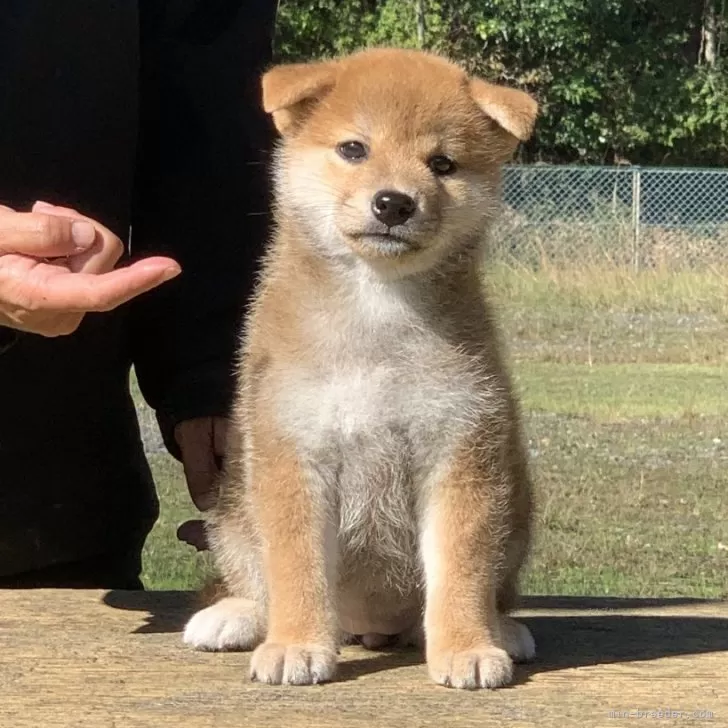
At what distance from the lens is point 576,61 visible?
20.4 meters

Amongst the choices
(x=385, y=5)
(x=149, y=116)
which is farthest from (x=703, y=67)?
(x=149, y=116)

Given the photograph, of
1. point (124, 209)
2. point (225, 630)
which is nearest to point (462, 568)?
point (225, 630)

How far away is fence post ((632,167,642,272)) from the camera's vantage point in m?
13.3

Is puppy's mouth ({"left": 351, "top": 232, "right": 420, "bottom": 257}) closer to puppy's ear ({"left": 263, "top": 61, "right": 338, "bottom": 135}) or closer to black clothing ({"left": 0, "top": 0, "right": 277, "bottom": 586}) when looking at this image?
puppy's ear ({"left": 263, "top": 61, "right": 338, "bottom": 135})

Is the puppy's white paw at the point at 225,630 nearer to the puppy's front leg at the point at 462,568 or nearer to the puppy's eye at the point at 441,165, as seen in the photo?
the puppy's front leg at the point at 462,568

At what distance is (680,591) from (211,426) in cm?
281

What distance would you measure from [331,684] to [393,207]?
81 centimetres

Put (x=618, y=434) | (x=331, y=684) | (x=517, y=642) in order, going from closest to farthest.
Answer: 1. (x=331, y=684)
2. (x=517, y=642)
3. (x=618, y=434)

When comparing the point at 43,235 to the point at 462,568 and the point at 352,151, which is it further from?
the point at 462,568

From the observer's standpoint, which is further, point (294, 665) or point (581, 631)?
point (581, 631)

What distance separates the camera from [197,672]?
7.52 feet

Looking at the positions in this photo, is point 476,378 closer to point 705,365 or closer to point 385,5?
point 705,365

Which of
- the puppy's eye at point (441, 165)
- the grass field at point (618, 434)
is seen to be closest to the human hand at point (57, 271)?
the puppy's eye at point (441, 165)

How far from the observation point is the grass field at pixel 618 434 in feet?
17.7
